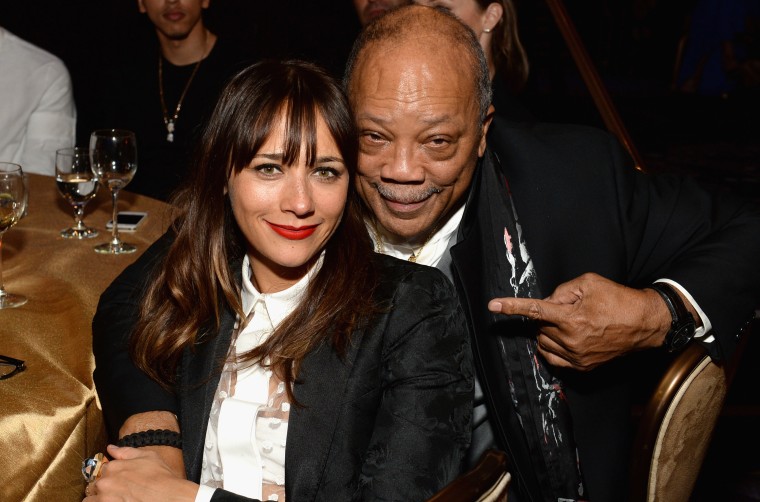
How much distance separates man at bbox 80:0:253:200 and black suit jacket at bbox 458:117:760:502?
2.23m

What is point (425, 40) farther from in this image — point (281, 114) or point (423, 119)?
point (281, 114)

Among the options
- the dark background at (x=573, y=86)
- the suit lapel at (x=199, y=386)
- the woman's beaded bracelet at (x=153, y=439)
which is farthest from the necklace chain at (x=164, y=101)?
the woman's beaded bracelet at (x=153, y=439)

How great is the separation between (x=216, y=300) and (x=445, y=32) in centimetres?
83

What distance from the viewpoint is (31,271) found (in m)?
2.11

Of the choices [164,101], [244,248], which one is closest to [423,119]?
[244,248]

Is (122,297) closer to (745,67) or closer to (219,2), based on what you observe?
(219,2)

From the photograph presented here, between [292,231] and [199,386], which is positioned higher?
[292,231]

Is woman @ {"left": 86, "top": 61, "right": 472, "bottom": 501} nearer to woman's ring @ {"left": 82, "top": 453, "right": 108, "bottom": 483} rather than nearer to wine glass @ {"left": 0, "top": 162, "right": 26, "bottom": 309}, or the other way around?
woman's ring @ {"left": 82, "top": 453, "right": 108, "bottom": 483}

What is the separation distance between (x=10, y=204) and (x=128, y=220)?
2.15 ft

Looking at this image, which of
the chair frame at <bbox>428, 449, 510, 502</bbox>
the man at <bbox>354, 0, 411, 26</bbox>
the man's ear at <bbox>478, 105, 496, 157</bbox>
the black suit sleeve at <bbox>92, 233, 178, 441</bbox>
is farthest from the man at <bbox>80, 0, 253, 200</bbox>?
the chair frame at <bbox>428, 449, 510, 502</bbox>

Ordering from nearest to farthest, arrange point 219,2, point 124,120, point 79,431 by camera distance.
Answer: point 79,431, point 124,120, point 219,2

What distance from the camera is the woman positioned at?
1567mm

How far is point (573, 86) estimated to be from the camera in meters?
7.98

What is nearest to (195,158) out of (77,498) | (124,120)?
(77,498)
